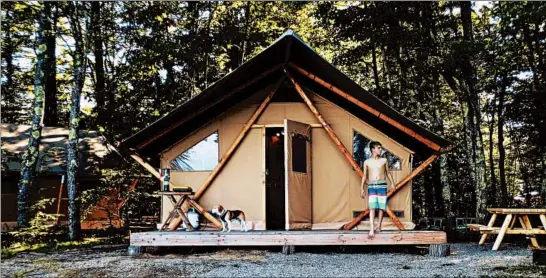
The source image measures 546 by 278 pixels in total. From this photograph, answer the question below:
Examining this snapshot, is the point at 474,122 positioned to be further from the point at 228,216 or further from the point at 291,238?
the point at 228,216

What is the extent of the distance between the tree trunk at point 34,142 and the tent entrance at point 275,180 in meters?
4.33

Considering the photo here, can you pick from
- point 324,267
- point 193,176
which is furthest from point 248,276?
point 193,176

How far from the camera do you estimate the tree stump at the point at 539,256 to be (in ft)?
20.9

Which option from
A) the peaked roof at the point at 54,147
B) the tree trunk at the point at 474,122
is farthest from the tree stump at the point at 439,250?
the peaked roof at the point at 54,147

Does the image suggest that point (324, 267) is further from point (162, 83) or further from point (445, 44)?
point (162, 83)

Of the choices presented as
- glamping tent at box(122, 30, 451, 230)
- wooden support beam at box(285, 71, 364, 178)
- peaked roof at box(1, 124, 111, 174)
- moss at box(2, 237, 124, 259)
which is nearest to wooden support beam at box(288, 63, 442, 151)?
glamping tent at box(122, 30, 451, 230)

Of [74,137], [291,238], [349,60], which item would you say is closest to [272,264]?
[291,238]

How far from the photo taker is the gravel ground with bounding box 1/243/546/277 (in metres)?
5.98

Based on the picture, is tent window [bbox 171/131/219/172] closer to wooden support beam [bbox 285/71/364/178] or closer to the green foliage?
wooden support beam [bbox 285/71/364/178]

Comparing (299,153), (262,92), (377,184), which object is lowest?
(377,184)

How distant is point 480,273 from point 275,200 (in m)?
4.53

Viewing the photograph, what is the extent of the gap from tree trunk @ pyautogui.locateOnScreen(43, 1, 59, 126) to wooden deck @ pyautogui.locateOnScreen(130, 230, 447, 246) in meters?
4.66

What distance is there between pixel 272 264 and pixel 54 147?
28.6 feet

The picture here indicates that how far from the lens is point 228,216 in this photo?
8039 millimetres
